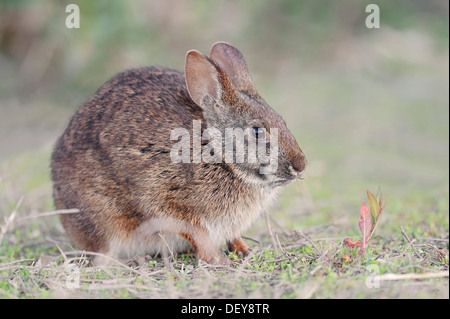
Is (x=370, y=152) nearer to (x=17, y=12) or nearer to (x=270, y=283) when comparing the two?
(x=270, y=283)

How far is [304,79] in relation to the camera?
48.8ft

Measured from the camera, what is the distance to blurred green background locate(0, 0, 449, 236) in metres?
8.65

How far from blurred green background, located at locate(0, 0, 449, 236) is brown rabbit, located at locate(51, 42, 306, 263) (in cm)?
211

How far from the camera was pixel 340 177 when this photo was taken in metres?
9.75

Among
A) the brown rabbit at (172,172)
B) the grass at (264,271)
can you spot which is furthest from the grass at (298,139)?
the brown rabbit at (172,172)

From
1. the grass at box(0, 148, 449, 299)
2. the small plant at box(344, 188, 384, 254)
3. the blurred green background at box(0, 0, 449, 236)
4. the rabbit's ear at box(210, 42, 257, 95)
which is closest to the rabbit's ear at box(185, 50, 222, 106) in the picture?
the rabbit's ear at box(210, 42, 257, 95)

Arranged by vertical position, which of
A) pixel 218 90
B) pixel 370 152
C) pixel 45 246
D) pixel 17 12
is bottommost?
pixel 45 246

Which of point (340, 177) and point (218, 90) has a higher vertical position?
point (218, 90)

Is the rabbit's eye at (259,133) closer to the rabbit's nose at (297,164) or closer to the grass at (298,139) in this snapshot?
the rabbit's nose at (297,164)

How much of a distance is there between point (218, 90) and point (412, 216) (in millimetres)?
3226

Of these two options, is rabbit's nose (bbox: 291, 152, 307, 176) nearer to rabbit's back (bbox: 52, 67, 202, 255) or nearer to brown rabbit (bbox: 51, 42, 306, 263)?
brown rabbit (bbox: 51, 42, 306, 263)

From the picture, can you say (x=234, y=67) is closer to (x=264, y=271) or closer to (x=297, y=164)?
(x=297, y=164)

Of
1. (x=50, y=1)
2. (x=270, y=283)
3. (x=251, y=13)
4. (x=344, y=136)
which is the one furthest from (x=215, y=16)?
(x=270, y=283)

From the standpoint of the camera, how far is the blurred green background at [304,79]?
28.4 ft
